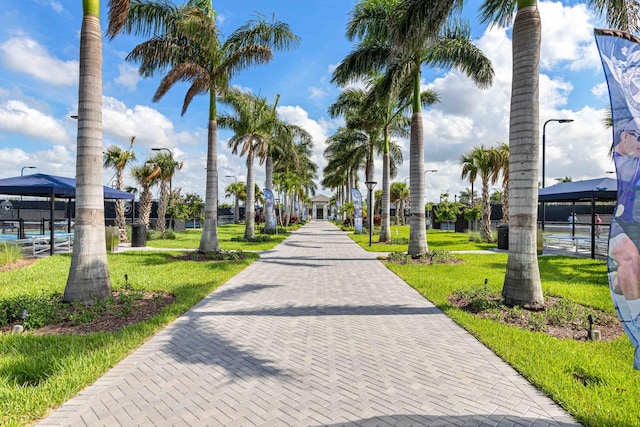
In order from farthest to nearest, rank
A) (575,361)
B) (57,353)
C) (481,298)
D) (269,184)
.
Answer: (269,184) < (481,298) < (57,353) < (575,361)

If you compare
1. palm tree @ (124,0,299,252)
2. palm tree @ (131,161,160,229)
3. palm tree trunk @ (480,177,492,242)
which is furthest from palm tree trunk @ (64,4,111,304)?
palm tree trunk @ (480,177,492,242)

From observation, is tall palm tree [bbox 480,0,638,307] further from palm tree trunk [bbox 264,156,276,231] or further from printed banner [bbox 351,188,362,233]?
palm tree trunk [bbox 264,156,276,231]

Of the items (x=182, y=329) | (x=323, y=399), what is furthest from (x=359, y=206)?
(x=323, y=399)

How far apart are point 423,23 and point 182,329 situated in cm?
830

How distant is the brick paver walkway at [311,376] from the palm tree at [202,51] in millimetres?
8301

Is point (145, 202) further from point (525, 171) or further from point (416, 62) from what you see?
point (525, 171)

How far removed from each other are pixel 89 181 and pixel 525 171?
7.79 meters

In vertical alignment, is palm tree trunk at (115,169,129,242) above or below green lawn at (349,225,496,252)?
above

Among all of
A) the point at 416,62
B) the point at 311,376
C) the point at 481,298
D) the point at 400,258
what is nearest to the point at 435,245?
the point at 400,258

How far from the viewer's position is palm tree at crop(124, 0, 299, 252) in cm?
1150

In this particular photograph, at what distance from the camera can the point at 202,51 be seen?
12.9 meters

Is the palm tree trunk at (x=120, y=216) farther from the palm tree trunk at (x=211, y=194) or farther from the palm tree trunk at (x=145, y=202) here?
the palm tree trunk at (x=211, y=194)

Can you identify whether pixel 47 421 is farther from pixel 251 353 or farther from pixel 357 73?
pixel 357 73

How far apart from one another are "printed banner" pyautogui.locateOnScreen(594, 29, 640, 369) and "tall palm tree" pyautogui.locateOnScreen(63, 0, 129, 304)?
713cm
